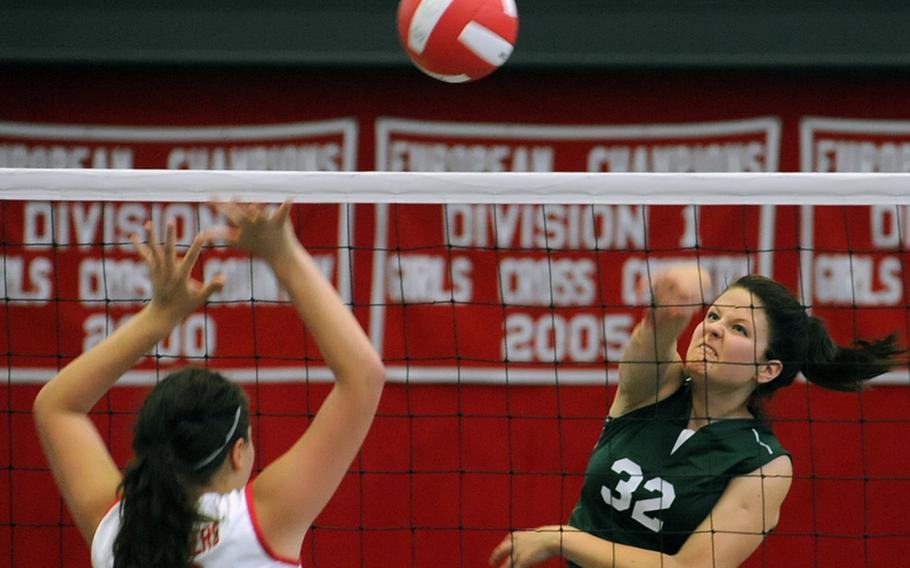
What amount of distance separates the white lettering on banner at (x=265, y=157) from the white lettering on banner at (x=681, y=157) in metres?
1.30

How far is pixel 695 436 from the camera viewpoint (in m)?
3.78

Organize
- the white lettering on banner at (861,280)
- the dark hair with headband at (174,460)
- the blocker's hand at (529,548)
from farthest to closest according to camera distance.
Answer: the white lettering on banner at (861,280)
the blocker's hand at (529,548)
the dark hair with headband at (174,460)

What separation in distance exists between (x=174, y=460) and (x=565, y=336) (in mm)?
4454

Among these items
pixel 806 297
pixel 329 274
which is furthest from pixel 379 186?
pixel 806 297

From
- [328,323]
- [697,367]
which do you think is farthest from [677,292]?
[328,323]

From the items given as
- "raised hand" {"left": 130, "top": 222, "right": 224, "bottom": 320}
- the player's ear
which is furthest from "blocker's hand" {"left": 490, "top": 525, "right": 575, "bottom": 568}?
"raised hand" {"left": 130, "top": 222, "right": 224, "bottom": 320}

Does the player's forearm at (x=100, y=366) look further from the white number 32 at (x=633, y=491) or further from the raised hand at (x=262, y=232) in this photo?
the white number 32 at (x=633, y=491)

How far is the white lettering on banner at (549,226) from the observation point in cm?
682

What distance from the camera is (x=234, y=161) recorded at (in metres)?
6.87

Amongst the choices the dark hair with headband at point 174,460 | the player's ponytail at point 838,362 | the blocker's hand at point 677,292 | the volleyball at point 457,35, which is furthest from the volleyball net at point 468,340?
the dark hair with headband at point 174,460

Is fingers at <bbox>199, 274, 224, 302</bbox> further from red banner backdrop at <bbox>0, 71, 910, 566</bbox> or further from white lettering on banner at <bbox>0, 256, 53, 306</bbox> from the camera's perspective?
white lettering on banner at <bbox>0, 256, 53, 306</bbox>

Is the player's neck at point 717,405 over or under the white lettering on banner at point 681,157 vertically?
under

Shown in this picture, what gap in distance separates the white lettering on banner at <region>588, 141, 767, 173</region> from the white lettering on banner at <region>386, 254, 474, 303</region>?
822mm

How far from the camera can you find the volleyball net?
6789mm
